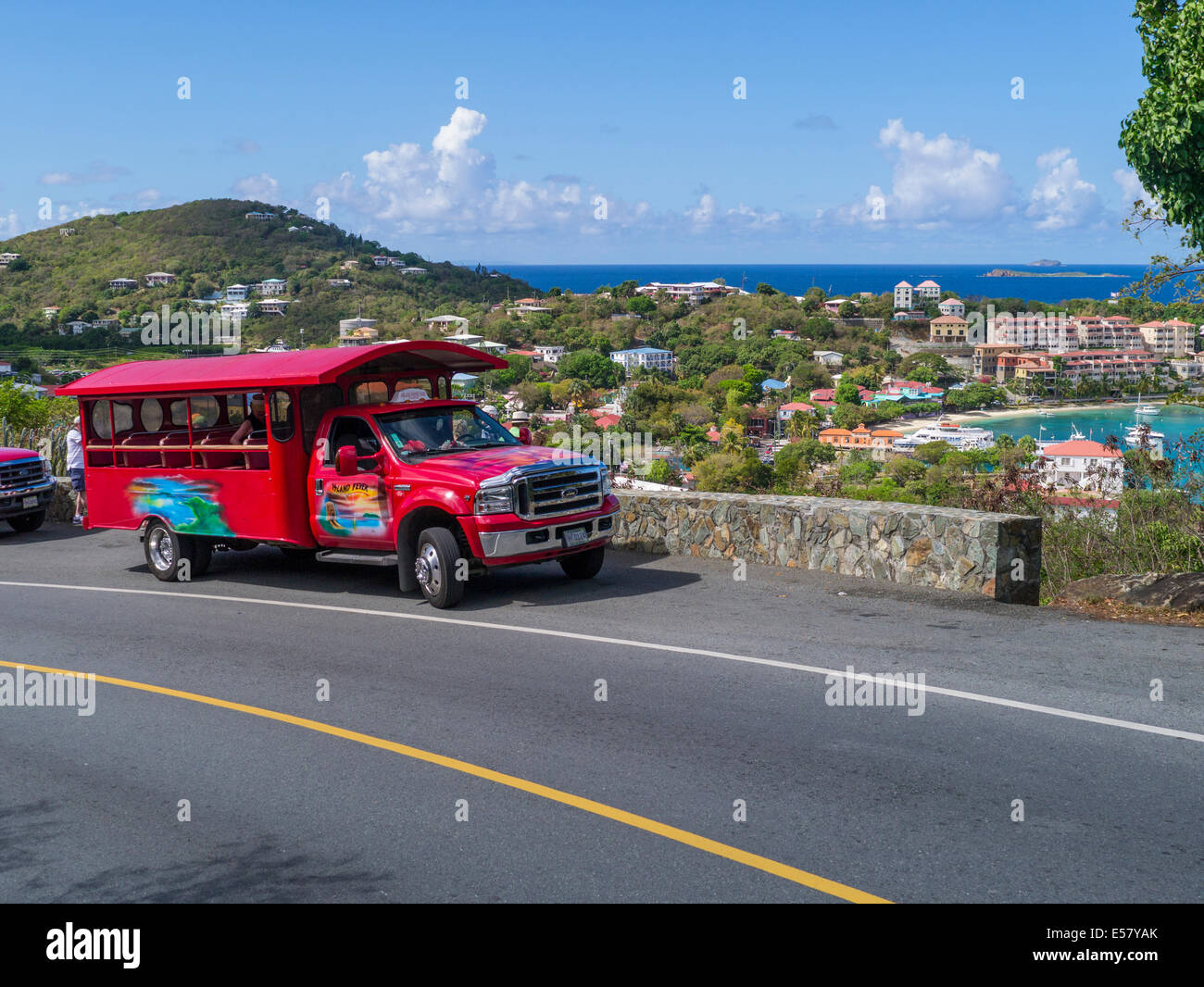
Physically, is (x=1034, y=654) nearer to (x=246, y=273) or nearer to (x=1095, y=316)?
(x=1095, y=316)

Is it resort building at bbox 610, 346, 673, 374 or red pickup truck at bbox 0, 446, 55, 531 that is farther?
resort building at bbox 610, 346, 673, 374

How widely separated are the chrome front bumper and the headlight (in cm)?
21

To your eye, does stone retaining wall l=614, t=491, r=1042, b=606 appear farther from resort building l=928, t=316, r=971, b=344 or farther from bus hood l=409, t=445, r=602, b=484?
resort building l=928, t=316, r=971, b=344

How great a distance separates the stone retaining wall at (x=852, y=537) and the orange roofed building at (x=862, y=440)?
2623 cm

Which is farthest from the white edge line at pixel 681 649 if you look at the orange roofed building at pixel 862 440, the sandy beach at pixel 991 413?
the sandy beach at pixel 991 413

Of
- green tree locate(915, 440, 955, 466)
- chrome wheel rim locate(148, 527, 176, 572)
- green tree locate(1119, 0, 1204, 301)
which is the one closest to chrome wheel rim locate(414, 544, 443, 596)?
chrome wheel rim locate(148, 527, 176, 572)

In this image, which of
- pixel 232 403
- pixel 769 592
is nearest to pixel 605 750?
pixel 769 592

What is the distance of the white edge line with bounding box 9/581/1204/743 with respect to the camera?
7047mm

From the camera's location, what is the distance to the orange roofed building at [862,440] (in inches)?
1674

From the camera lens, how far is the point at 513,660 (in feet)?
30.3

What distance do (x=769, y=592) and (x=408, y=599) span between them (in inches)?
150

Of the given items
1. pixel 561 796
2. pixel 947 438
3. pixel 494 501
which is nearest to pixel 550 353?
pixel 947 438

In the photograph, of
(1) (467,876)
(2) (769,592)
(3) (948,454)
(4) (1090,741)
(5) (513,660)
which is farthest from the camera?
(3) (948,454)

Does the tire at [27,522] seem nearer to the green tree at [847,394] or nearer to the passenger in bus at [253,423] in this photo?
the passenger in bus at [253,423]
